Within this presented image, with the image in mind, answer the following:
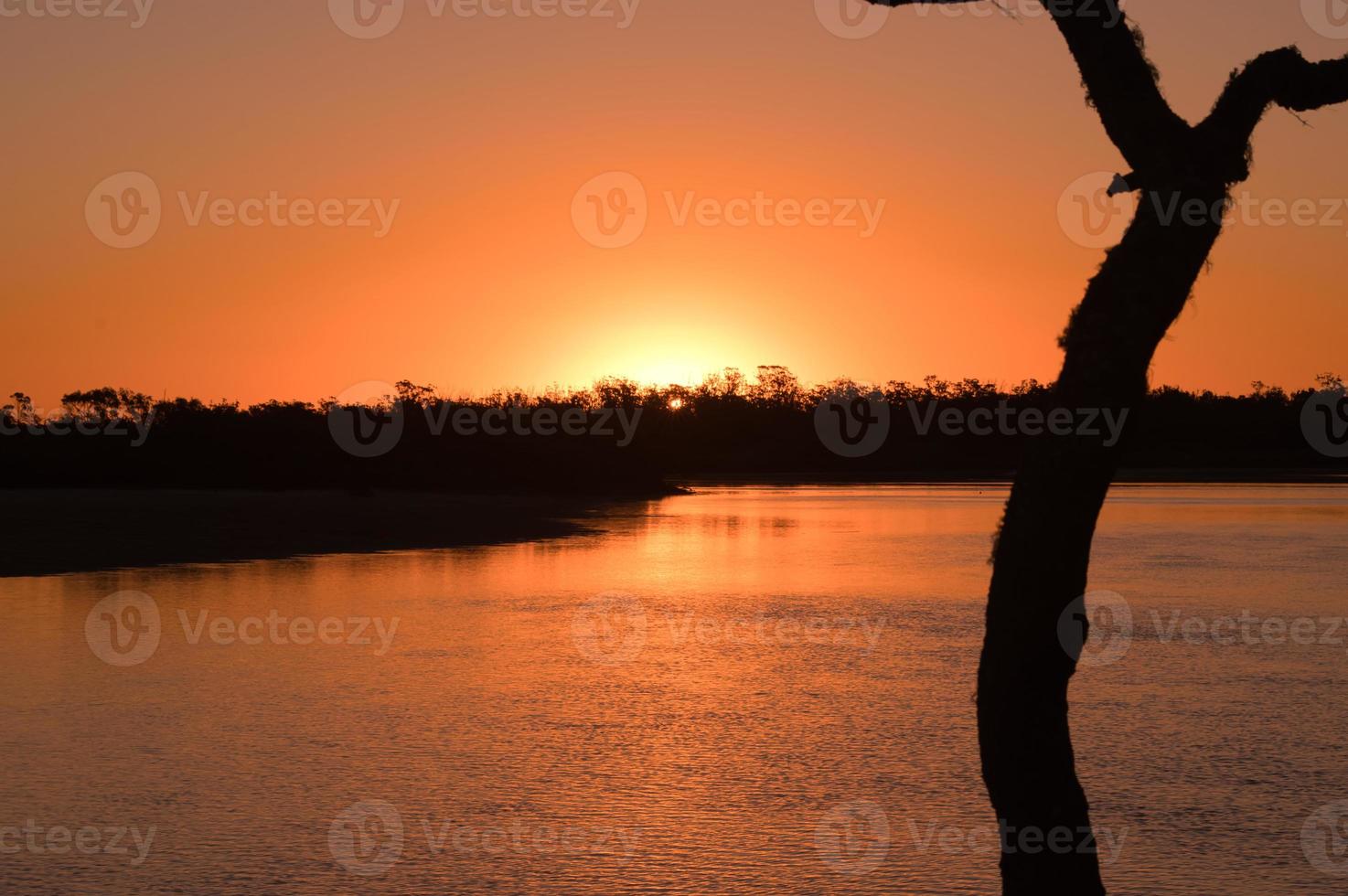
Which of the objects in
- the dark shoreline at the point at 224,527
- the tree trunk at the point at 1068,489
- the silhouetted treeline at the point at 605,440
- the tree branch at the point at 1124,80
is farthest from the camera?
the silhouetted treeline at the point at 605,440

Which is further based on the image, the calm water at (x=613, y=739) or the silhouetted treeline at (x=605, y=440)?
the silhouetted treeline at (x=605, y=440)

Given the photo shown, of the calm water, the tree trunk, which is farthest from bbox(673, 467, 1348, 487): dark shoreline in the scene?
the tree trunk

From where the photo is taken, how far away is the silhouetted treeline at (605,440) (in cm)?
6219

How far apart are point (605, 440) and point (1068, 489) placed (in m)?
102

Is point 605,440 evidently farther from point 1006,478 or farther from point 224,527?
point 224,527

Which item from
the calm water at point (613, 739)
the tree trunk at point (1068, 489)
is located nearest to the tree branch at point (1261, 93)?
the tree trunk at point (1068, 489)

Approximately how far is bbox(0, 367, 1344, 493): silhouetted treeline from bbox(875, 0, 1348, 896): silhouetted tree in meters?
0.18

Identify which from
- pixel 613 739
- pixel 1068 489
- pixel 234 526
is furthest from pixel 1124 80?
pixel 234 526

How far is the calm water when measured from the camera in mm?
9344

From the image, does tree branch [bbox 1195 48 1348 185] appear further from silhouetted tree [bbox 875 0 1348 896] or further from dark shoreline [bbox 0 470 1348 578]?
dark shoreline [bbox 0 470 1348 578]

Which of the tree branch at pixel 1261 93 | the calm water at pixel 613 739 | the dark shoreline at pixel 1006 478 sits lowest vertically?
the calm water at pixel 613 739

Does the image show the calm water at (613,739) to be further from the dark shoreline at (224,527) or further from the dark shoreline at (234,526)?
the dark shoreline at (234,526)

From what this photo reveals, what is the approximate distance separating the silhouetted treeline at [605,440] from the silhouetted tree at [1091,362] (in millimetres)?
185

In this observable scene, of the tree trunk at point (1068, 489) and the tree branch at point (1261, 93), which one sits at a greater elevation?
the tree branch at point (1261, 93)
